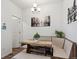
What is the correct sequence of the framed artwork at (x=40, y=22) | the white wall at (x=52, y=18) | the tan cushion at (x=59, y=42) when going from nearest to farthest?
the tan cushion at (x=59, y=42)
the white wall at (x=52, y=18)
the framed artwork at (x=40, y=22)

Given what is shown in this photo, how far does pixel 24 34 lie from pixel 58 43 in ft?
10.2

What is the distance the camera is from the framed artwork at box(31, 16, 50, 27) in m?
6.34

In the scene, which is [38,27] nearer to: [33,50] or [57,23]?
[57,23]

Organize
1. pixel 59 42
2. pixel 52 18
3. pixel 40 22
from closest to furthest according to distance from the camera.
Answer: pixel 59 42 < pixel 52 18 < pixel 40 22

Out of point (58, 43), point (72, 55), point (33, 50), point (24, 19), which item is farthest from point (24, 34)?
point (72, 55)

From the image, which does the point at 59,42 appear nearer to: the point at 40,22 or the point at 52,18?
the point at 52,18

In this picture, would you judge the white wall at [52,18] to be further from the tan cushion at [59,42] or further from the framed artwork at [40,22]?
the tan cushion at [59,42]

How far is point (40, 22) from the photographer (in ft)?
21.2

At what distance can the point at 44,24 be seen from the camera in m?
6.38

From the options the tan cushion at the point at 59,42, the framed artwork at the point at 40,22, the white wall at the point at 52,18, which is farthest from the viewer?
the framed artwork at the point at 40,22

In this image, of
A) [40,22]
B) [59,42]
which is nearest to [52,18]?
[40,22]

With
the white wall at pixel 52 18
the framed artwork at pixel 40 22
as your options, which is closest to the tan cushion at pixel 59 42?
the white wall at pixel 52 18

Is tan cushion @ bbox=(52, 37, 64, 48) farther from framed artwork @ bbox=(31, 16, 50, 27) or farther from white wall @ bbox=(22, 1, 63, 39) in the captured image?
framed artwork @ bbox=(31, 16, 50, 27)

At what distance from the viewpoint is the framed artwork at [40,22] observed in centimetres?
634
